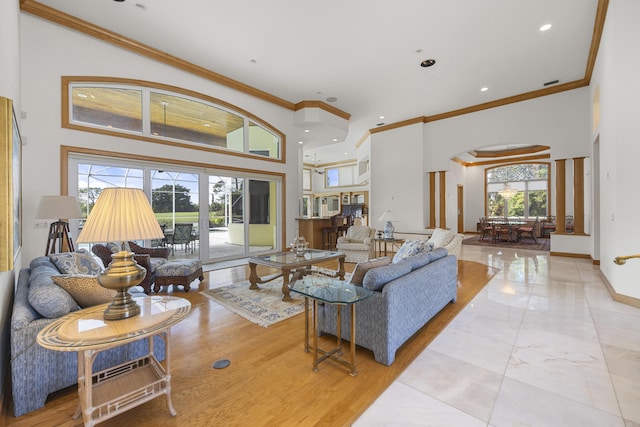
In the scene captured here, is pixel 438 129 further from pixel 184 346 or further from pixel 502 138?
pixel 184 346

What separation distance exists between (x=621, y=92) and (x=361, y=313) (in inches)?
177

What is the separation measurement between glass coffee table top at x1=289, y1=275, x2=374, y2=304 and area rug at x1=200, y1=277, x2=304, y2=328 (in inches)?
39.5

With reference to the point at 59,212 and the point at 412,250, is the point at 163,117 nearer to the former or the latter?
the point at 59,212

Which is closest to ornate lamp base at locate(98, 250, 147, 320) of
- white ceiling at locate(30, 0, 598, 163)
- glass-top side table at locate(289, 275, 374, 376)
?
glass-top side table at locate(289, 275, 374, 376)

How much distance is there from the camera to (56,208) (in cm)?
353

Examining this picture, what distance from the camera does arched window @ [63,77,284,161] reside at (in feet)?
14.9

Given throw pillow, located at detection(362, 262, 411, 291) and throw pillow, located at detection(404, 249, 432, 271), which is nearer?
throw pillow, located at detection(362, 262, 411, 291)

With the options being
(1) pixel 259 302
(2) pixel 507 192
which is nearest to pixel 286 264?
(1) pixel 259 302

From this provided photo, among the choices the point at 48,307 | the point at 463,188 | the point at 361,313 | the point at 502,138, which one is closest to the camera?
the point at 48,307

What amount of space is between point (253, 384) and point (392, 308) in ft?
3.98

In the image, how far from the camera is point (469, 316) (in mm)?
3244

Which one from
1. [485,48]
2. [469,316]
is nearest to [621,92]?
[485,48]

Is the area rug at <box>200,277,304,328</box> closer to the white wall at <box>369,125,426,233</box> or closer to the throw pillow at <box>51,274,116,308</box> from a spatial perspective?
the throw pillow at <box>51,274,116,308</box>

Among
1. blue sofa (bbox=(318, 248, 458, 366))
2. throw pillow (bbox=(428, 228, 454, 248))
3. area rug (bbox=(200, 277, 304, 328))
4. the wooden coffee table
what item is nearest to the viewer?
blue sofa (bbox=(318, 248, 458, 366))
